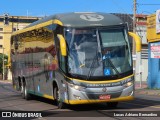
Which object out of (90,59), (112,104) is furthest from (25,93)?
(90,59)

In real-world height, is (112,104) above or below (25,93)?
A: above

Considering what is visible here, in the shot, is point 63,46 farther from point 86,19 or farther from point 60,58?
point 86,19

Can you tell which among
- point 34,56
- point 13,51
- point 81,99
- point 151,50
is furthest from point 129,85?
point 151,50

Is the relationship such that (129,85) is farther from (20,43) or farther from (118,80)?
(20,43)

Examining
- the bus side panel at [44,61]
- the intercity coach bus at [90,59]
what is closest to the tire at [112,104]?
the intercity coach bus at [90,59]

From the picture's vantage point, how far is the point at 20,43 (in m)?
23.4

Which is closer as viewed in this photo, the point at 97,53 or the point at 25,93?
the point at 97,53

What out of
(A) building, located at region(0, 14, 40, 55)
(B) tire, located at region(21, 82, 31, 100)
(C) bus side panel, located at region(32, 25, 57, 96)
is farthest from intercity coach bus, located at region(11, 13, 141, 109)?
(A) building, located at region(0, 14, 40, 55)

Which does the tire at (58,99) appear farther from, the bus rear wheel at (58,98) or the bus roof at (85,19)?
the bus roof at (85,19)

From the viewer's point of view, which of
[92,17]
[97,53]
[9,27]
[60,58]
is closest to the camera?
[97,53]

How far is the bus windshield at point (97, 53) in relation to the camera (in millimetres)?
15258

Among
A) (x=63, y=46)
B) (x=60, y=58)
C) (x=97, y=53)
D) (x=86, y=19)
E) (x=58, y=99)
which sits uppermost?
(x=86, y=19)

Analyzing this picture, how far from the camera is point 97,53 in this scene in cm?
1541

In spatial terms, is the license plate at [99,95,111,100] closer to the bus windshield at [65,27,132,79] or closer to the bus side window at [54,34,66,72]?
the bus windshield at [65,27,132,79]
